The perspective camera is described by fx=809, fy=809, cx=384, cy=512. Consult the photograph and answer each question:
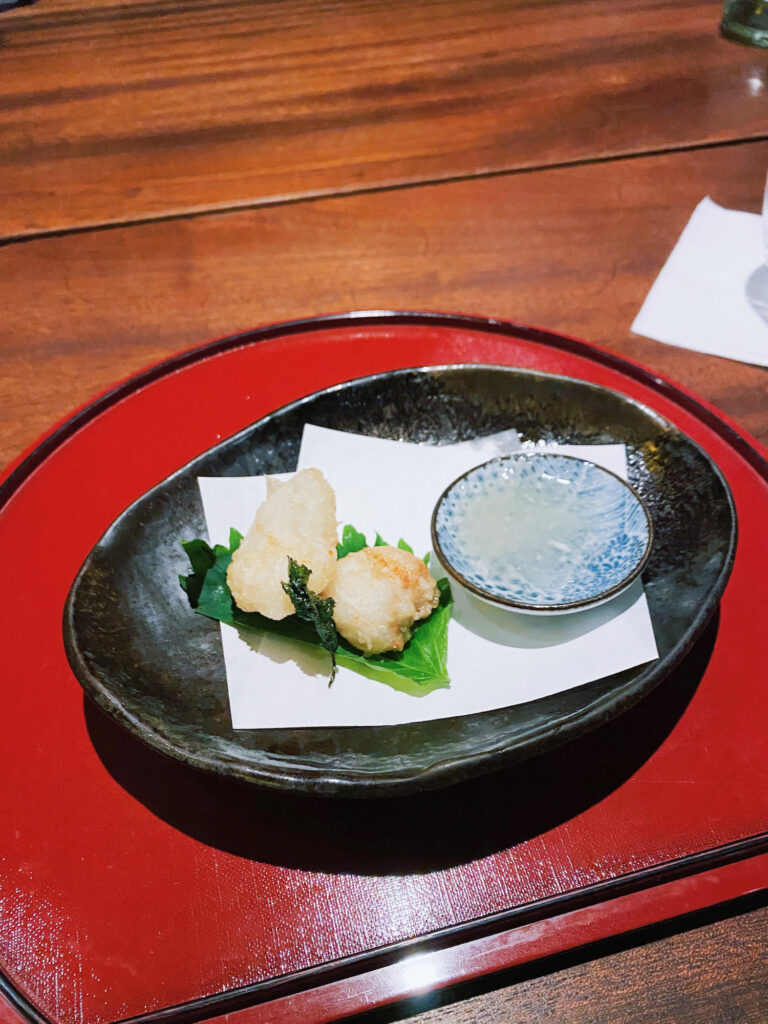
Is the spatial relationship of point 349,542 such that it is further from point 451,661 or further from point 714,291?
point 714,291

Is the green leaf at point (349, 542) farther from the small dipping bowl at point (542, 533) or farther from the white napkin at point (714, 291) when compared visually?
the white napkin at point (714, 291)

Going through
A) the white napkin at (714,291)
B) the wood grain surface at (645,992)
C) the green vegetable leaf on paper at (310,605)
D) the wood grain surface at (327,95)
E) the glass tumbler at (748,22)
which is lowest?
the wood grain surface at (645,992)

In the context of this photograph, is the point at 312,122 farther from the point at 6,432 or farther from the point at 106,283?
the point at 6,432

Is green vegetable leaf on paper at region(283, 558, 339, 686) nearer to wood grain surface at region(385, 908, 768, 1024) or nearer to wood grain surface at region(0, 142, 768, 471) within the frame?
wood grain surface at region(385, 908, 768, 1024)

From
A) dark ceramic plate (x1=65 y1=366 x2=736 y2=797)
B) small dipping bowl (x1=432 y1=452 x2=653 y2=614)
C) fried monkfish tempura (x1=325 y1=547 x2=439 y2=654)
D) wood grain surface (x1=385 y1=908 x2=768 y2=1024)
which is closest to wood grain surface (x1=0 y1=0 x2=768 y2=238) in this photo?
dark ceramic plate (x1=65 y1=366 x2=736 y2=797)

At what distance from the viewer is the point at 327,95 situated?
85.8 inches

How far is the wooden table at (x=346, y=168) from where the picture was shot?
1.56 meters

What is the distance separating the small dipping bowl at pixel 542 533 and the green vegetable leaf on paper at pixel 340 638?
0.08m

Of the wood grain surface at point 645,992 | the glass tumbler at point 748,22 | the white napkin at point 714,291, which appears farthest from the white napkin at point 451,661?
the glass tumbler at point 748,22

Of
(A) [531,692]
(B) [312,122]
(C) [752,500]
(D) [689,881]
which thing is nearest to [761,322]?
(C) [752,500]

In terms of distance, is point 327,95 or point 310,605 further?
point 327,95

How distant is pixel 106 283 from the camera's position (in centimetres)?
163

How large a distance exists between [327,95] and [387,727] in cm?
186

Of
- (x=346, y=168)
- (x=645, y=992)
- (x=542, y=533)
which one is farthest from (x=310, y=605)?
(x=346, y=168)
